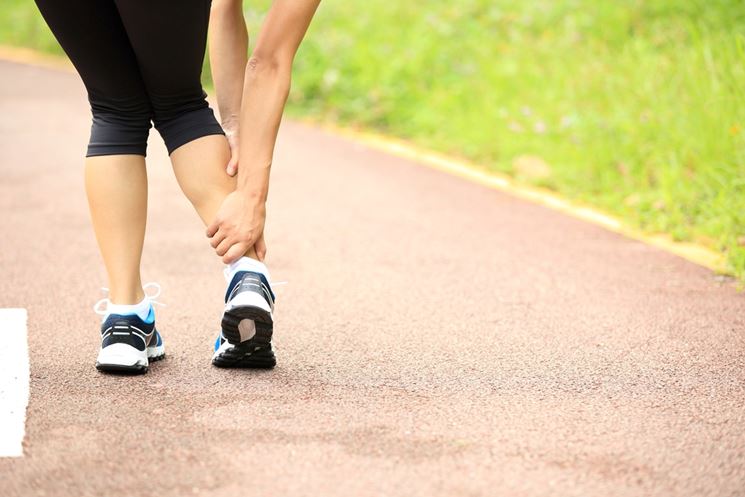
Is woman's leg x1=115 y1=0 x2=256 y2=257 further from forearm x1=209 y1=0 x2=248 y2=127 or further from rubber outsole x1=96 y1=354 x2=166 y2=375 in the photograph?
rubber outsole x1=96 y1=354 x2=166 y2=375

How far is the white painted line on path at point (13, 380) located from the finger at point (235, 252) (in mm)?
658

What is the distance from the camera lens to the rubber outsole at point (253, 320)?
273 cm

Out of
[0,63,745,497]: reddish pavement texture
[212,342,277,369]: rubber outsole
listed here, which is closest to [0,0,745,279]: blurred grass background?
[0,63,745,497]: reddish pavement texture

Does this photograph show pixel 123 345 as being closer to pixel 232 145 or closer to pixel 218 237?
pixel 218 237

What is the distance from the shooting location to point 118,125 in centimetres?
284

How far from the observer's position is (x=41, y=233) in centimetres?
495

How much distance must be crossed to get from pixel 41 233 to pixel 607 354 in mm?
2963

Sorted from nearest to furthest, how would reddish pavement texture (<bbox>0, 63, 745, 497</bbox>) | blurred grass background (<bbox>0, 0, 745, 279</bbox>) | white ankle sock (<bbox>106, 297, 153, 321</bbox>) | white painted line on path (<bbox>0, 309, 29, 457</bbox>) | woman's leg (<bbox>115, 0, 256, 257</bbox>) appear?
reddish pavement texture (<bbox>0, 63, 745, 497</bbox>), white painted line on path (<bbox>0, 309, 29, 457</bbox>), woman's leg (<bbox>115, 0, 256, 257</bbox>), white ankle sock (<bbox>106, 297, 153, 321</bbox>), blurred grass background (<bbox>0, 0, 745, 279</bbox>)

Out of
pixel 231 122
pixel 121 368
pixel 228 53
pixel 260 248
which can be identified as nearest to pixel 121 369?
pixel 121 368

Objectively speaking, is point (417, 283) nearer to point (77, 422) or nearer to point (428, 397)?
point (428, 397)

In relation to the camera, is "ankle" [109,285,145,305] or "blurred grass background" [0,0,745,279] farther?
"blurred grass background" [0,0,745,279]

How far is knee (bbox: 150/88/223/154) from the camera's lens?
9.30 feet

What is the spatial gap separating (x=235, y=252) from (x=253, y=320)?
0.67ft

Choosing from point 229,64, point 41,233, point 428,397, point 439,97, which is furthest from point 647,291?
point 439,97
